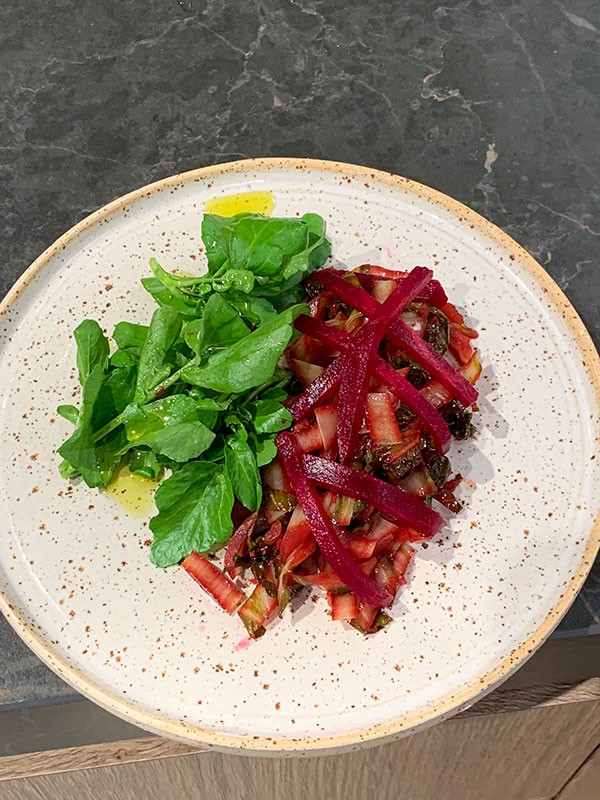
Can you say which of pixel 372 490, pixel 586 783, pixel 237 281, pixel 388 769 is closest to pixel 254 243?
pixel 237 281

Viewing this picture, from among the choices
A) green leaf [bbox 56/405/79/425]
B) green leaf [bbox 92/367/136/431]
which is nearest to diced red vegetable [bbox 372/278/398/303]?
green leaf [bbox 92/367/136/431]

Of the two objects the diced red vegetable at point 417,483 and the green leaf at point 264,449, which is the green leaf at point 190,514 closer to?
the green leaf at point 264,449

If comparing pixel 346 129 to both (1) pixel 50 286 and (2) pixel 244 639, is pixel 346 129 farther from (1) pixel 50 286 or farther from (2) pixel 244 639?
(2) pixel 244 639

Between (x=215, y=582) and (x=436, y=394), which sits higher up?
(x=436, y=394)

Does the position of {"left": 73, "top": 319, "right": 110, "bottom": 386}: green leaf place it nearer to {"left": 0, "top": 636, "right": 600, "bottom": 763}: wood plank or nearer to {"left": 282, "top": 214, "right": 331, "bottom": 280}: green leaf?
{"left": 282, "top": 214, "right": 331, "bottom": 280}: green leaf

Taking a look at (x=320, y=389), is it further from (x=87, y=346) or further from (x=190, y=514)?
(x=87, y=346)

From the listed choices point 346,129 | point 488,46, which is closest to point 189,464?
point 346,129

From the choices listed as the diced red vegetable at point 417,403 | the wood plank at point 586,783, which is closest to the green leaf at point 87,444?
the diced red vegetable at point 417,403
